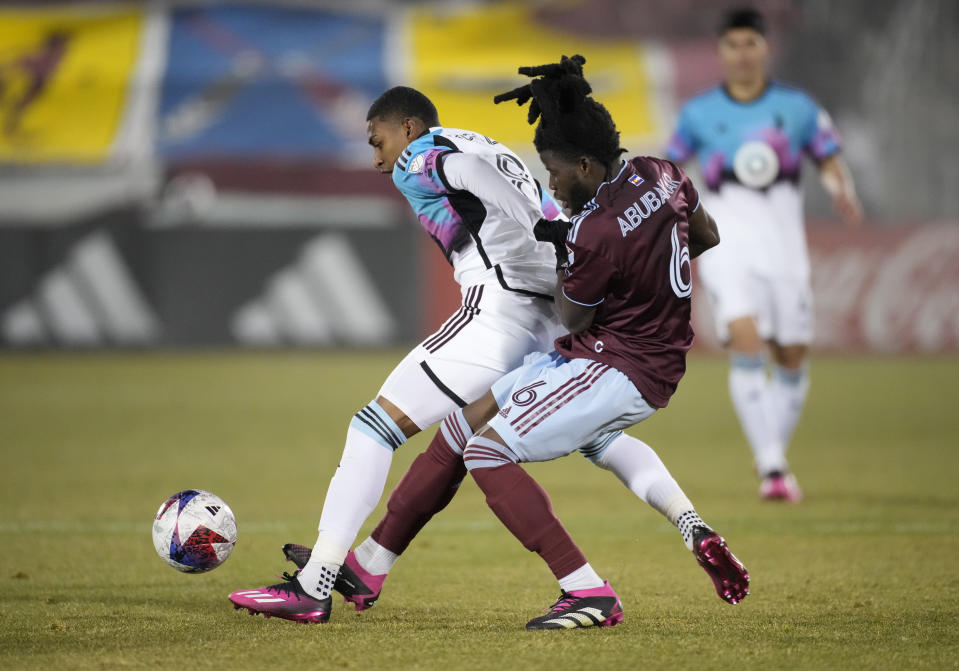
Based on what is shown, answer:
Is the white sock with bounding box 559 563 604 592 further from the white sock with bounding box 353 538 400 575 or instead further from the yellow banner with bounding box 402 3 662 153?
the yellow banner with bounding box 402 3 662 153

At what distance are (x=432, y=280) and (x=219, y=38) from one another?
33.5 feet

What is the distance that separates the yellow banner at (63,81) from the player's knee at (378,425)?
1936 centimetres

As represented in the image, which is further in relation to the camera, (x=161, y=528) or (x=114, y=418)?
(x=114, y=418)

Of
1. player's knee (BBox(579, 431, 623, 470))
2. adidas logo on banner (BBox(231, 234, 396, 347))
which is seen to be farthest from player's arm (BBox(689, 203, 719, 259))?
adidas logo on banner (BBox(231, 234, 396, 347))

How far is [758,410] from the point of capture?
25.8 ft

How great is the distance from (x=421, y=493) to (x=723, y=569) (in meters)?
1.09

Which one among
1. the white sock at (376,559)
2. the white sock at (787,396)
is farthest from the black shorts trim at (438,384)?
the white sock at (787,396)

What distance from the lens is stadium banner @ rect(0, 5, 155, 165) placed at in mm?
23391

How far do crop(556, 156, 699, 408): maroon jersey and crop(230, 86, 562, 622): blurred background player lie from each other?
0.30 metres

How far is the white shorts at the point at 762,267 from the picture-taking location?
794cm

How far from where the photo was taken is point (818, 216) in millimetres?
22047

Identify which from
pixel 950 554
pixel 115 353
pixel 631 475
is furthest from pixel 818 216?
pixel 631 475

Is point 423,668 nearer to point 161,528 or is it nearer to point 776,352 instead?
point 161,528

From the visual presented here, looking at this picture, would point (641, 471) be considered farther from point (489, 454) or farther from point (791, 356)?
point (791, 356)
